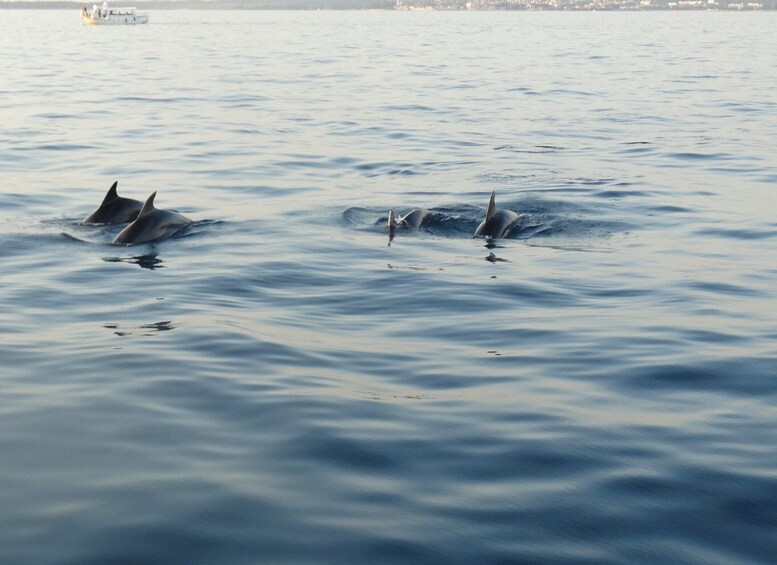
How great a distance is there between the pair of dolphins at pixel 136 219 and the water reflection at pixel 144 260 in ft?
3.10

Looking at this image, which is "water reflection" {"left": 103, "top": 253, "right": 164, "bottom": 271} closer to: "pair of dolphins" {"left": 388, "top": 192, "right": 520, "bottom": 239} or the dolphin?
the dolphin

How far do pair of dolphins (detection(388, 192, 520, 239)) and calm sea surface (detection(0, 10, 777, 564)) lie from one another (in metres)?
0.39

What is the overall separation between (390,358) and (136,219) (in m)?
6.96

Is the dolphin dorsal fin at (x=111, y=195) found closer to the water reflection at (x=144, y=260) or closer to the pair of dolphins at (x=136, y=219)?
the pair of dolphins at (x=136, y=219)

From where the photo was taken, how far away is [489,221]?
53.8 ft

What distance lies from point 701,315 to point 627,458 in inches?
185

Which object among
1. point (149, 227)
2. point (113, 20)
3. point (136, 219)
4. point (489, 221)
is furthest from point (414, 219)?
point (113, 20)

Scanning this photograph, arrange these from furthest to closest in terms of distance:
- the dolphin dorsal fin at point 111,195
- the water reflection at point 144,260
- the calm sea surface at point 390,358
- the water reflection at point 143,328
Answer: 1. the dolphin dorsal fin at point 111,195
2. the water reflection at point 144,260
3. the water reflection at point 143,328
4. the calm sea surface at point 390,358

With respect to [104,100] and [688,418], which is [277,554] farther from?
[104,100]

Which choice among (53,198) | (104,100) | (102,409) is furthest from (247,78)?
(102,409)

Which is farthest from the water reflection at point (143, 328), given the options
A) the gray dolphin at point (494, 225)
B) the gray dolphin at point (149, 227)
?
the gray dolphin at point (494, 225)

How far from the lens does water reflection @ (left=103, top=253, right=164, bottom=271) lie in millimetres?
13996

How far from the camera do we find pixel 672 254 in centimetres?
1513

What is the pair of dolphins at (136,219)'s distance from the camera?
15523mm
